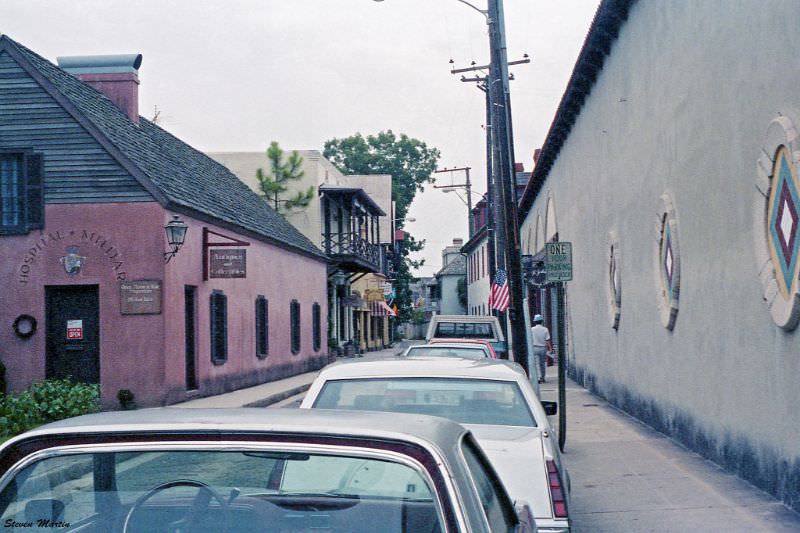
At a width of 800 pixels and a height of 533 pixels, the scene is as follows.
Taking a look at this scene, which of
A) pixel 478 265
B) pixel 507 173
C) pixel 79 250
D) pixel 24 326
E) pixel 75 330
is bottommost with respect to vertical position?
pixel 75 330

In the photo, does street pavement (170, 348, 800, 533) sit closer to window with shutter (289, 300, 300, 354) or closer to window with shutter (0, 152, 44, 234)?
window with shutter (0, 152, 44, 234)

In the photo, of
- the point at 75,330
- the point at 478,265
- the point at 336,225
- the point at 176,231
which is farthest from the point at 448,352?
the point at 478,265

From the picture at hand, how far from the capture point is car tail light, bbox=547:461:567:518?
5605 millimetres

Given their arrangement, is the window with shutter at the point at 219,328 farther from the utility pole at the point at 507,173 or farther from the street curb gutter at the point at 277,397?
the utility pole at the point at 507,173

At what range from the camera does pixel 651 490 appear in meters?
9.70

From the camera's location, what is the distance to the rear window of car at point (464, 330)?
2173 centimetres

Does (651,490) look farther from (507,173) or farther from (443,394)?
(507,173)

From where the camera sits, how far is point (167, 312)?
1881cm

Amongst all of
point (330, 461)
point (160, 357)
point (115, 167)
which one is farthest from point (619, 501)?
point (115, 167)

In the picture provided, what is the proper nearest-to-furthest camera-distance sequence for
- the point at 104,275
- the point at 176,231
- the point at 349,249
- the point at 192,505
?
the point at 192,505 → the point at 176,231 → the point at 104,275 → the point at 349,249

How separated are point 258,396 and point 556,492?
54.0ft

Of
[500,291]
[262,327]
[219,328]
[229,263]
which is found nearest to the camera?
[229,263]

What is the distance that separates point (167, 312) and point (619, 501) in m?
11.7

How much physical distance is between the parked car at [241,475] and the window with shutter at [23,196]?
16.8 m
